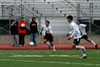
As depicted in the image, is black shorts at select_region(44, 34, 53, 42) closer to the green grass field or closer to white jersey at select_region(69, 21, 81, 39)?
the green grass field

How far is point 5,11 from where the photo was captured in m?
30.5

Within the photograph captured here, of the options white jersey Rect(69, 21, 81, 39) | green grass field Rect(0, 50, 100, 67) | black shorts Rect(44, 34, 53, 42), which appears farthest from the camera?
black shorts Rect(44, 34, 53, 42)

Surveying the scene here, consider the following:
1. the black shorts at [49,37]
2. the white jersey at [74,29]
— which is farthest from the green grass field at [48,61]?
the black shorts at [49,37]

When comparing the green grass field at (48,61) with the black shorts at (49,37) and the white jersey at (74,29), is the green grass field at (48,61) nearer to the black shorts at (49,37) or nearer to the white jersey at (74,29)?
the white jersey at (74,29)

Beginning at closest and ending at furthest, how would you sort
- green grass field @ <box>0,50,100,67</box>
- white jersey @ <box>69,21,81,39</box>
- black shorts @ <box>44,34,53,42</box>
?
green grass field @ <box>0,50,100,67</box>
white jersey @ <box>69,21,81,39</box>
black shorts @ <box>44,34,53,42</box>

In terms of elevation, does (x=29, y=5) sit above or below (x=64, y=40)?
above

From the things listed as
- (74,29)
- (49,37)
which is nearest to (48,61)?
(74,29)

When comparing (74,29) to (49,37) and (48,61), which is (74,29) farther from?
(49,37)

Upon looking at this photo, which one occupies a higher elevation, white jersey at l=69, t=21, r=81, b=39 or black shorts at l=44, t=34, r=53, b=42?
white jersey at l=69, t=21, r=81, b=39

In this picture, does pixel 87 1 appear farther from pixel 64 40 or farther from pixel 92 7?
pixel 64 40

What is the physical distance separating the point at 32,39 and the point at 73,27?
10.6 meters

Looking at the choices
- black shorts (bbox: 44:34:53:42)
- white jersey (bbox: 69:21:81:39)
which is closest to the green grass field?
white jersey (bbox: 69:21:81:39)

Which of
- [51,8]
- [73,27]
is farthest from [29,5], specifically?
[73,27]

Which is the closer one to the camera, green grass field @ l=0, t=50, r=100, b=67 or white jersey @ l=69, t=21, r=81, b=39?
green grass field @ l=0, t=50, r=100, b=67
